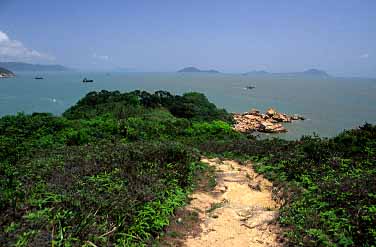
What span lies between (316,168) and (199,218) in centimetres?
373

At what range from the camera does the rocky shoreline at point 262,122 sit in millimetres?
43500

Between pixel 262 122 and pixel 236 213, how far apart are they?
4244cm

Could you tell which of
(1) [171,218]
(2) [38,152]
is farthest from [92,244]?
(2) [38,152]

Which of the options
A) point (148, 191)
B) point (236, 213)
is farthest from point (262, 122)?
point (148, 191)

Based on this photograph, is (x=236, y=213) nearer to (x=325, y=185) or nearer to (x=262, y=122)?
(x=325, y=185)

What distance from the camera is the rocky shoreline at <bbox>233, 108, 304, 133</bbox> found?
4350 centimetres

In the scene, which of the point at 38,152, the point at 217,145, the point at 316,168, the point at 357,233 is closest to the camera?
the point at 357,233

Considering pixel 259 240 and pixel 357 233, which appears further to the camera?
pixel 259 240

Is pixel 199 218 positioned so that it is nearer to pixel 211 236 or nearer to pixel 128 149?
pixel 211 236

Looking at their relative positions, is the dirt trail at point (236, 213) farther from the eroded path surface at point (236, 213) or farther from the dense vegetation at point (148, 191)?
the dense vegetation at point (148, 191)

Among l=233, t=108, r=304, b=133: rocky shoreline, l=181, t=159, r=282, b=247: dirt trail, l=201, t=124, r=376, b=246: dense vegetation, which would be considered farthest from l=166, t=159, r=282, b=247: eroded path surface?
l=233, t=108, r=304, b=133: rocky shoreline

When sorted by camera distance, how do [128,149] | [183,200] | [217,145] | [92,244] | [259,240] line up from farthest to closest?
[217,145], [128,149], [183,200], [259,240], [92,244]

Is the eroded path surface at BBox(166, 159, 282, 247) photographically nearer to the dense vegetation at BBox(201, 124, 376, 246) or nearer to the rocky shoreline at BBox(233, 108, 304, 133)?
the dense vegetation at BBox(201, 124, 376, 246)

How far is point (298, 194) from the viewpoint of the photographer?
6.82m
